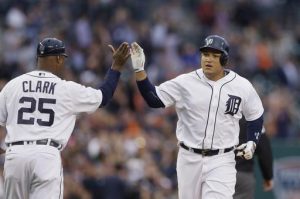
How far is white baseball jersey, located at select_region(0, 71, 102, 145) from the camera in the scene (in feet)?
29.5

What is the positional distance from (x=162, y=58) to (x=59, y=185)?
10.8 meters

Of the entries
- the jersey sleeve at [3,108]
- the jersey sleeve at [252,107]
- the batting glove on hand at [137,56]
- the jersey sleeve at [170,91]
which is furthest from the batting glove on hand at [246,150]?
the jersey sleeve at [3,108]

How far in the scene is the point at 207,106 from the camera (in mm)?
9781

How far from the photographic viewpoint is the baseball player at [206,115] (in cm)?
973

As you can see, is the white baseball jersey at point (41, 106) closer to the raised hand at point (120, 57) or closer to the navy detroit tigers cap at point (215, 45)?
the raised hand at point (120, 57)

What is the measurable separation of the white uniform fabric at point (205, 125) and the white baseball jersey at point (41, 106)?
1020mm

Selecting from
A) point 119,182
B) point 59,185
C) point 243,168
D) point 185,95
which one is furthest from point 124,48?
point 119,182

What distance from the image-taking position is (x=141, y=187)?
15211mm

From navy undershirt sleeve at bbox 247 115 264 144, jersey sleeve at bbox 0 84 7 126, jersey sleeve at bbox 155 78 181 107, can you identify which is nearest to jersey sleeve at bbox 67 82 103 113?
jersey sleeve at bbox 0 84 7 126

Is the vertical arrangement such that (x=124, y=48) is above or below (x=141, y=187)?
above

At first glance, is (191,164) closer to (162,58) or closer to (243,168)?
(243,168)

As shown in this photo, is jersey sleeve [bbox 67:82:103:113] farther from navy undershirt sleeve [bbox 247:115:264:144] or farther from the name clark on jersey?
navy undershirt sleeve [bbox 247:115:264:144]

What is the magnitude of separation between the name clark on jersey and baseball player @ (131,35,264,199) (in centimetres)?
103

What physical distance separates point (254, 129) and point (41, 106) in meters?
2.23
